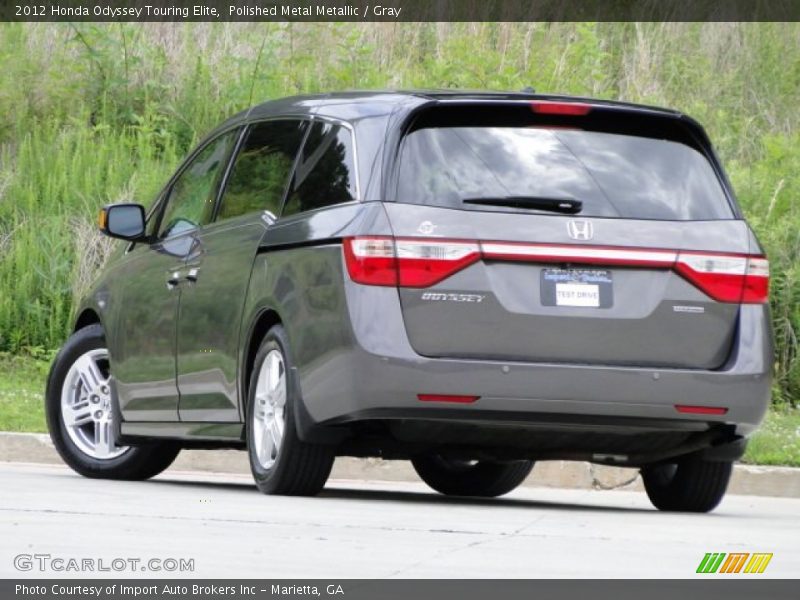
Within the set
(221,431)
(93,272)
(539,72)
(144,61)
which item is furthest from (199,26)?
(221,431)

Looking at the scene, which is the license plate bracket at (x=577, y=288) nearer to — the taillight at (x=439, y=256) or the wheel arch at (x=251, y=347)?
the taillight at (x=439, y=256)

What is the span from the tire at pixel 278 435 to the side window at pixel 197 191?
1.25m

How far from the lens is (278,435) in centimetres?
948

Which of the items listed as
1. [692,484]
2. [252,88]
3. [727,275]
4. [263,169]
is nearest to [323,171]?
[263,169]

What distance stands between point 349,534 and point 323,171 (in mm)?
2399

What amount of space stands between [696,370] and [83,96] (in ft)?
43.4

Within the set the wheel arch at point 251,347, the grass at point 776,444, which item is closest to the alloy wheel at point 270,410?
the wheel arch at point 251,347

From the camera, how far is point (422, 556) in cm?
698

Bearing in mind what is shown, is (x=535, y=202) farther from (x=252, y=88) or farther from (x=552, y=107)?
(x=252, y=88)

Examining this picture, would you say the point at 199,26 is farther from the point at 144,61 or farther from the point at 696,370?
the point at 696,370

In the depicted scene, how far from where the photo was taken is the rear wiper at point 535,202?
900 centimetres

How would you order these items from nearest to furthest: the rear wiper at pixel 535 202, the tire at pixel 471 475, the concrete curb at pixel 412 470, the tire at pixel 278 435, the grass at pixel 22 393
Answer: the rear wiper at pixel 535 202 → the tire at pixel 278 435 → the tire at pixel 471 475 → the concrete curb at pixel 412 470 → the grass at pixel 22 393

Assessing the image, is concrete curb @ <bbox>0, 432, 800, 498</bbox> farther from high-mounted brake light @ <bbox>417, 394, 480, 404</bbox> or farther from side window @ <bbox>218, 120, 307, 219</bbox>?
high-mounted brake light @ <bbox>417, 394, 480, 404</bbox>

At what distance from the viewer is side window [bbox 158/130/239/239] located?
1059cm
